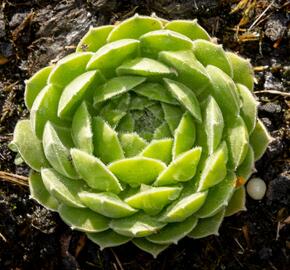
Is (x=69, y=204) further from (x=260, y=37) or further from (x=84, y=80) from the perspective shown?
(x=260, y=37)

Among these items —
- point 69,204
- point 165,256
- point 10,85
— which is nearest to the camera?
point 69,204

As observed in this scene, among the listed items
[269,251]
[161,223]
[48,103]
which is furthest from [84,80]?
[269,251]

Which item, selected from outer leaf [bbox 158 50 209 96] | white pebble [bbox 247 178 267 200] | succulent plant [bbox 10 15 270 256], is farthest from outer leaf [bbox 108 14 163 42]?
white pebble [bbox 247 178 267 200]

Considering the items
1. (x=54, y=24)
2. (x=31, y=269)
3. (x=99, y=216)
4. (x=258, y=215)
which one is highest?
(x=54, y=24)

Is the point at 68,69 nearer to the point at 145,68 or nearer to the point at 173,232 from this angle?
the point at 145,68

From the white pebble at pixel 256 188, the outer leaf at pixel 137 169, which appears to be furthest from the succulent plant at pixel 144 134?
the white pebble at pixel 256 188

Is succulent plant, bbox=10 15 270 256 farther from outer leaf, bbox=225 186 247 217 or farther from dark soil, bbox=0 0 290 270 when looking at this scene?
dark soil, bbox=0 0 290 270

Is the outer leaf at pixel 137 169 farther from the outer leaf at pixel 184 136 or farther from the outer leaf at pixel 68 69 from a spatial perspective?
the outer leaf at pixel 68 69
